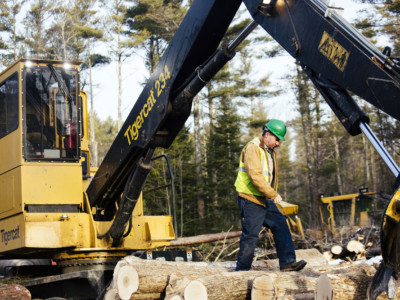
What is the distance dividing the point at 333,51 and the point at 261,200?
2.32 meters

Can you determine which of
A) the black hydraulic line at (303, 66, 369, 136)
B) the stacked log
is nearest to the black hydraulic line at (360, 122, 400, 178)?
the black hydraulic line at (303, 66, 369, 136)

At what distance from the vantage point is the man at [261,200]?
6312mm

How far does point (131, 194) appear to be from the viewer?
23.6 feet

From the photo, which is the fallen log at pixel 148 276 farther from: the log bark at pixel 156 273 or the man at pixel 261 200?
the man at pixel 261 200

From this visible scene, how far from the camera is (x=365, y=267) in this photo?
6.04 meters

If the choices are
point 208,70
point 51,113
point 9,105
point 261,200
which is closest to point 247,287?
point 261,200

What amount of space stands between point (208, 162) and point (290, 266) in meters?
21.1

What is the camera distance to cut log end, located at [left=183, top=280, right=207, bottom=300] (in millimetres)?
5152

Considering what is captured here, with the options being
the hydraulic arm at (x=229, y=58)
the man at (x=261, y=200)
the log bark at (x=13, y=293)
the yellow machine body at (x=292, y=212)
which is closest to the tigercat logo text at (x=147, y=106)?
the hydraulic arm at (x=229, y=58)

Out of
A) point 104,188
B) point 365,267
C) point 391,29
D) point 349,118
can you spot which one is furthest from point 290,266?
point 391,29

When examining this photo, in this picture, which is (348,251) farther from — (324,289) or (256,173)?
(324,289)

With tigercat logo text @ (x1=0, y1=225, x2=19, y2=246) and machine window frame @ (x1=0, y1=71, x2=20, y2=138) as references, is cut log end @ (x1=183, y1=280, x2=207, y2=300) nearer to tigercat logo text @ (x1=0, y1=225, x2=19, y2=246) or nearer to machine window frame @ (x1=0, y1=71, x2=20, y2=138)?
tigercat logo text @ (x1=0, y1=225, x2=19, y2=246)

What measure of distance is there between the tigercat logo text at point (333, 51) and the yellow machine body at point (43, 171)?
3891 mm

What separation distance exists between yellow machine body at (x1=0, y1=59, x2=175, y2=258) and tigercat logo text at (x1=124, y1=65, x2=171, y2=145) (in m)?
0.74
